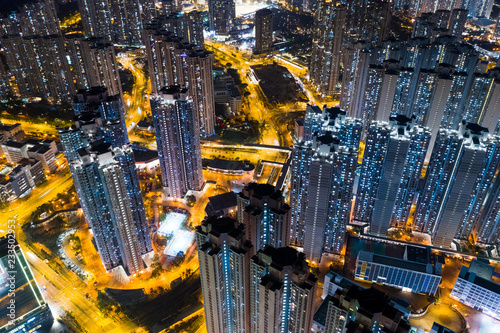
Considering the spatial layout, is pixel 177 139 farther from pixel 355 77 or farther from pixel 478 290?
pixel 478 290

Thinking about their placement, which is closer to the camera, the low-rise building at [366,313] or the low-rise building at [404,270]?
the low-rise building at [366,313]

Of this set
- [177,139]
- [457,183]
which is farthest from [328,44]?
[457,183]

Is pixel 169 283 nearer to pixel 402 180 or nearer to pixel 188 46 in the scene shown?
pixel 402 180

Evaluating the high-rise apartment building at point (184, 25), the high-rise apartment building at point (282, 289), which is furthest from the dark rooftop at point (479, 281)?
the high-rise apartment building at point (184, 25)

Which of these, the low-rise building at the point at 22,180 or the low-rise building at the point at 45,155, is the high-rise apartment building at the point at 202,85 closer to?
the low-rise building at the point at 45,155

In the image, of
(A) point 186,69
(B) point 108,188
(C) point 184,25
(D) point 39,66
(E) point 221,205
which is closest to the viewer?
(B) point 108,188

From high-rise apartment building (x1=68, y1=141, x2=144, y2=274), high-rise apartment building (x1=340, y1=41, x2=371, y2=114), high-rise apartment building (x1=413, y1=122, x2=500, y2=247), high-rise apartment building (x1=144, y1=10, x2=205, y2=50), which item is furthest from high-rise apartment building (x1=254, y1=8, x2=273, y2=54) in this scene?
high-rise apartment building (x1=68, y1=141, x2=144, y2=274)

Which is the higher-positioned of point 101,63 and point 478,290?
point 101,63
